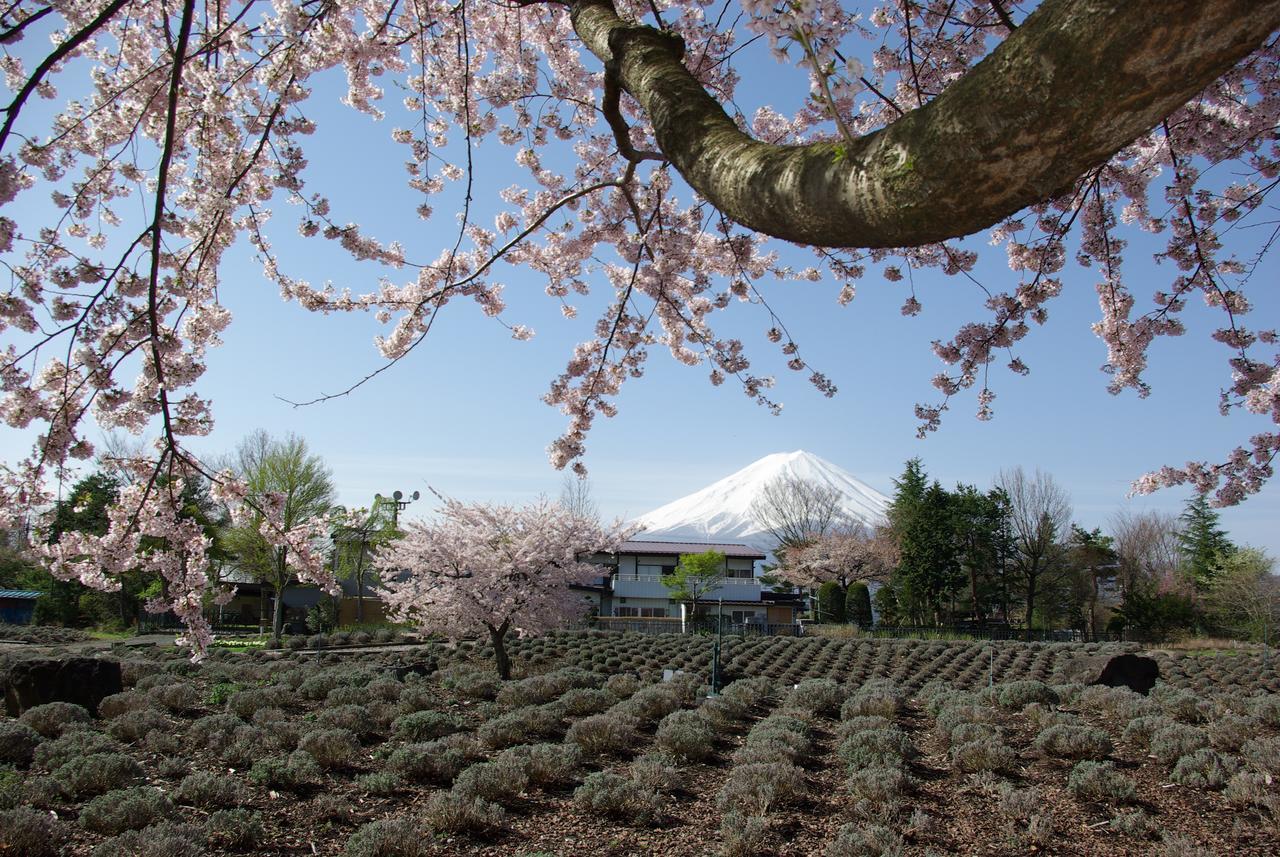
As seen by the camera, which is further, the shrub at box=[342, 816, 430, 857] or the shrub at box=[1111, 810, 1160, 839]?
the shrub at box=[1111, 810, 1160, 839]

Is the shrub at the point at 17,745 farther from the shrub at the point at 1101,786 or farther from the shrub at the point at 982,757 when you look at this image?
the shrub at the point at 1101,786

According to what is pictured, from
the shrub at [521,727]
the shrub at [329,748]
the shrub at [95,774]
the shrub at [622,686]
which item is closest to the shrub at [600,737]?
the shrub at [521,727]

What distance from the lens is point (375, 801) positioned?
5965mm

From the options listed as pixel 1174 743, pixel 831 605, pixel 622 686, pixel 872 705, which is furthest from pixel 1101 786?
pixel 831 605

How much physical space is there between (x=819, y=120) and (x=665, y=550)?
42057 millimetres

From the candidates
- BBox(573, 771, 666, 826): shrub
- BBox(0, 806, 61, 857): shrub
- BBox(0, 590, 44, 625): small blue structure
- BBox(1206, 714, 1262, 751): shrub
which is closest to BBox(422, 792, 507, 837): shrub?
BBox(573, 771, 666, 826): shrub

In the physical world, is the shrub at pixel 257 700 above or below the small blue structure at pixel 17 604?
above

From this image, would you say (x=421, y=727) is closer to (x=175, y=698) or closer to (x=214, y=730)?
(x=214, y=730)

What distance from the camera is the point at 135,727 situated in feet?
25.6

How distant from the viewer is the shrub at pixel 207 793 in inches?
223

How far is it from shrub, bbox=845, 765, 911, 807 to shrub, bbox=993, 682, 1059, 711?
4247mm

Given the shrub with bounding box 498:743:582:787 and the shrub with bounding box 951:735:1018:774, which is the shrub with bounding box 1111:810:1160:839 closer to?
the shrub with bounding box 951:735:1018:774

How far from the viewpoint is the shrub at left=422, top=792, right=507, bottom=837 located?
5.29 metres

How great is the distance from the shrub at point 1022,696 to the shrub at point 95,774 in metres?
9.86
